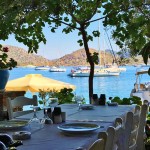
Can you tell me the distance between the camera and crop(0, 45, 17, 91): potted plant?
196 inches

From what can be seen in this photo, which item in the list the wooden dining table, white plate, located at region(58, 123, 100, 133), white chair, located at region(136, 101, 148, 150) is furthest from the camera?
white chair, located at region(136, 101, 148, 150)

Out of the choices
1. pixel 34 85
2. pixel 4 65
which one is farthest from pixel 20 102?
pixel 34 85

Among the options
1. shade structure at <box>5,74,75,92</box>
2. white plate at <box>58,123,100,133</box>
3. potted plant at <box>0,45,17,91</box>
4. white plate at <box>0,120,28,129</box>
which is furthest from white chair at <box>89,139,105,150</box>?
shade structure at <box>5,74,75,92</box>

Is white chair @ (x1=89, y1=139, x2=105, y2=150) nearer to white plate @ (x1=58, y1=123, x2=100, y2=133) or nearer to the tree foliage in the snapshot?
white plate @ (x1=58, y1=123, x2=100, y2=133)

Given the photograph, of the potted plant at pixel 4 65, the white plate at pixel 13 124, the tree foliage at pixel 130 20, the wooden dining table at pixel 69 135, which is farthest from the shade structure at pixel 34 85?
the white plate at pixel 13 124

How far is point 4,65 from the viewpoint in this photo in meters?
5.07

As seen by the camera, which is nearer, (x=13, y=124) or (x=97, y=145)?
(x=97, y=145)

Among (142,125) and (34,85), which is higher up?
(34,85)

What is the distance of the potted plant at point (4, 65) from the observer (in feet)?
16.3

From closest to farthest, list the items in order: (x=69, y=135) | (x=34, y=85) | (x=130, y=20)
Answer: (x=69, y=135)
(x=130, y=20)
(x=34, y=85)

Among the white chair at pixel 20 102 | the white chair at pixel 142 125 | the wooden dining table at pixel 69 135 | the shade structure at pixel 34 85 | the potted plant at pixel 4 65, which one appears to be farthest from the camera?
the shade structure at pixel 34 85

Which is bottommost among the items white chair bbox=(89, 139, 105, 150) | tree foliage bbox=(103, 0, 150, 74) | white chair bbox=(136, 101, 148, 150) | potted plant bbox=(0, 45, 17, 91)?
white chair bbox=(136, 101, 148, 150)

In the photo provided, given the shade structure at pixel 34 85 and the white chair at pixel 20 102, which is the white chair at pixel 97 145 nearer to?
the white chair at pixel 20 102

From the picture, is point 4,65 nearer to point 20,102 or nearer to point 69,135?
point 20,102
